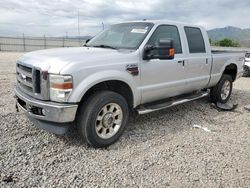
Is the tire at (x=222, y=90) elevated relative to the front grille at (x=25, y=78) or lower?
lower

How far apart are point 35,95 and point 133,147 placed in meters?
1.62

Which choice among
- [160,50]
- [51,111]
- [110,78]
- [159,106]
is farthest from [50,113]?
[159,106]

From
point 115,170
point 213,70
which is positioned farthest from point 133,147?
point 213,70

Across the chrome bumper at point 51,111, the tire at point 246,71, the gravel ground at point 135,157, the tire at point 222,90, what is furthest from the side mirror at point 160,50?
the tire at point 246,71

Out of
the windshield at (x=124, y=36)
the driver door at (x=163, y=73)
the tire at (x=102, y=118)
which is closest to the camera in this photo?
the tire at (x=102, y=118)

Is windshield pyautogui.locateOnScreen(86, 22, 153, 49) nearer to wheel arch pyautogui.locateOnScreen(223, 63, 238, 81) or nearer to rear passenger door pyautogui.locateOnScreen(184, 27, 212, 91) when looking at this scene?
rear passenger door pyautogui.locateOnScreen(184, 27, 212, 91)

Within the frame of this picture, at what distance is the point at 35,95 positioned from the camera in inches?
140

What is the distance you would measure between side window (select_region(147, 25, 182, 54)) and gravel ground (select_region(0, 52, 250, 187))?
1.50m

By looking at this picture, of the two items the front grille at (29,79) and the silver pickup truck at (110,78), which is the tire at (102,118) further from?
the front grille at (29,79)

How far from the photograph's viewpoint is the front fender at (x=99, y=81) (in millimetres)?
3436

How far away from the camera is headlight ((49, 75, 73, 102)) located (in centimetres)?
332

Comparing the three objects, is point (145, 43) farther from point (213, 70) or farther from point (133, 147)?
point (213, 70)

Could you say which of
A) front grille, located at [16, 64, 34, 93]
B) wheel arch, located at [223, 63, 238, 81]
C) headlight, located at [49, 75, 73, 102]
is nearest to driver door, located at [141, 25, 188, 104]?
headlight, located at [49, 75, 73, 102]

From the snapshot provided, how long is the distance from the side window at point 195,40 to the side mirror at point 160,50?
1.37 metres
